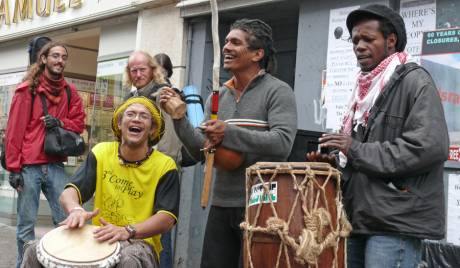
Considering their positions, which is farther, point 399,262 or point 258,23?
point 258,23

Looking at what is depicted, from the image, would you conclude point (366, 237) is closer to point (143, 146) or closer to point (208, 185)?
point (208, 185)

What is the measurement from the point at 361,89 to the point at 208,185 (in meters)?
0.94

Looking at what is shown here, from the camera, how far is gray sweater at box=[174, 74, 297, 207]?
3557mm

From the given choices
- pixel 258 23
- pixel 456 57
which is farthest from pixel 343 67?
pixel 258 23

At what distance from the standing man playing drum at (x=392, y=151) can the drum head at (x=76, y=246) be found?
4.11ft

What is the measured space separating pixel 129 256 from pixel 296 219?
0.97 m

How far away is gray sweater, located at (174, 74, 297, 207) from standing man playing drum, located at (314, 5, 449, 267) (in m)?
0.50

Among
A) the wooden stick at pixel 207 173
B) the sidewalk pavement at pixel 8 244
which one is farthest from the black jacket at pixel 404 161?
the sidewalk pavement at pixel 8 244

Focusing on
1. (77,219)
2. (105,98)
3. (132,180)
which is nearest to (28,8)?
(105,98)

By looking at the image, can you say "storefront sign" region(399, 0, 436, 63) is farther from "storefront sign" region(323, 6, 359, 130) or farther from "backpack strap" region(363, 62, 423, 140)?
"backpack strap" region(363, 62, 423, 140)

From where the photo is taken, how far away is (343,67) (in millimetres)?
6152

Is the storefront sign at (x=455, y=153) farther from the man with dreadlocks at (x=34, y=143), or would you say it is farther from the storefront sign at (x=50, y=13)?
the storefront sign at (x=50, y=13)

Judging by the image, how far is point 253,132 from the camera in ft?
11.7

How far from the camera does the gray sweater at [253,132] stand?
140 inches
